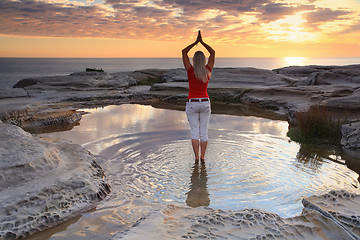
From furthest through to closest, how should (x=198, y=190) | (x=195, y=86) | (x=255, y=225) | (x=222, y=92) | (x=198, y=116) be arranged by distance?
(x=222, y=92) < (x=198, y=116) < (x=195, y=86) < (x=198, y=190) < (x=255, y=225)

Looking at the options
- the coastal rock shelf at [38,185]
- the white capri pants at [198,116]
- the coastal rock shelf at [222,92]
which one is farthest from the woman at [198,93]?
the coastal rock shelf at [222,92]

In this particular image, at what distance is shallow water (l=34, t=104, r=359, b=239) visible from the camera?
12.5ft

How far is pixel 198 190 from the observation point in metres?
4.39

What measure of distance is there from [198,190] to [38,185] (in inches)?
78.8

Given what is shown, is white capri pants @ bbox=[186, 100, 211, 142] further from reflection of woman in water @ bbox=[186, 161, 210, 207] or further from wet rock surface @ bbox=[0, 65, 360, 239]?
wet rock surface @ bbox=[0, 65, 360, 239]

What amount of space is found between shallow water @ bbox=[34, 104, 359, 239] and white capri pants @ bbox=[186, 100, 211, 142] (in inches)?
20.7

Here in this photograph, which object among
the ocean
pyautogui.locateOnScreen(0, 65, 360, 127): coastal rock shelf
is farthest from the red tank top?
the ocean

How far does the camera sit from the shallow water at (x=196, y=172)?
3803mm

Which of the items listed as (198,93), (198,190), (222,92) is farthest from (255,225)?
(222,92)

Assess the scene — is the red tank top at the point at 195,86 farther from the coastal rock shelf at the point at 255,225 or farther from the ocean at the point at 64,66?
the ocean at the point at 64,66

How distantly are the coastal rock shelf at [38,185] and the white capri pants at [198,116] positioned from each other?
164 cm

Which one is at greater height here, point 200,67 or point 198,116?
point 200,67

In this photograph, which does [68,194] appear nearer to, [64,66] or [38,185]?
[38,185]

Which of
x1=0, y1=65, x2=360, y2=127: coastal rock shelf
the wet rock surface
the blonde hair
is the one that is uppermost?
the blonde hair
